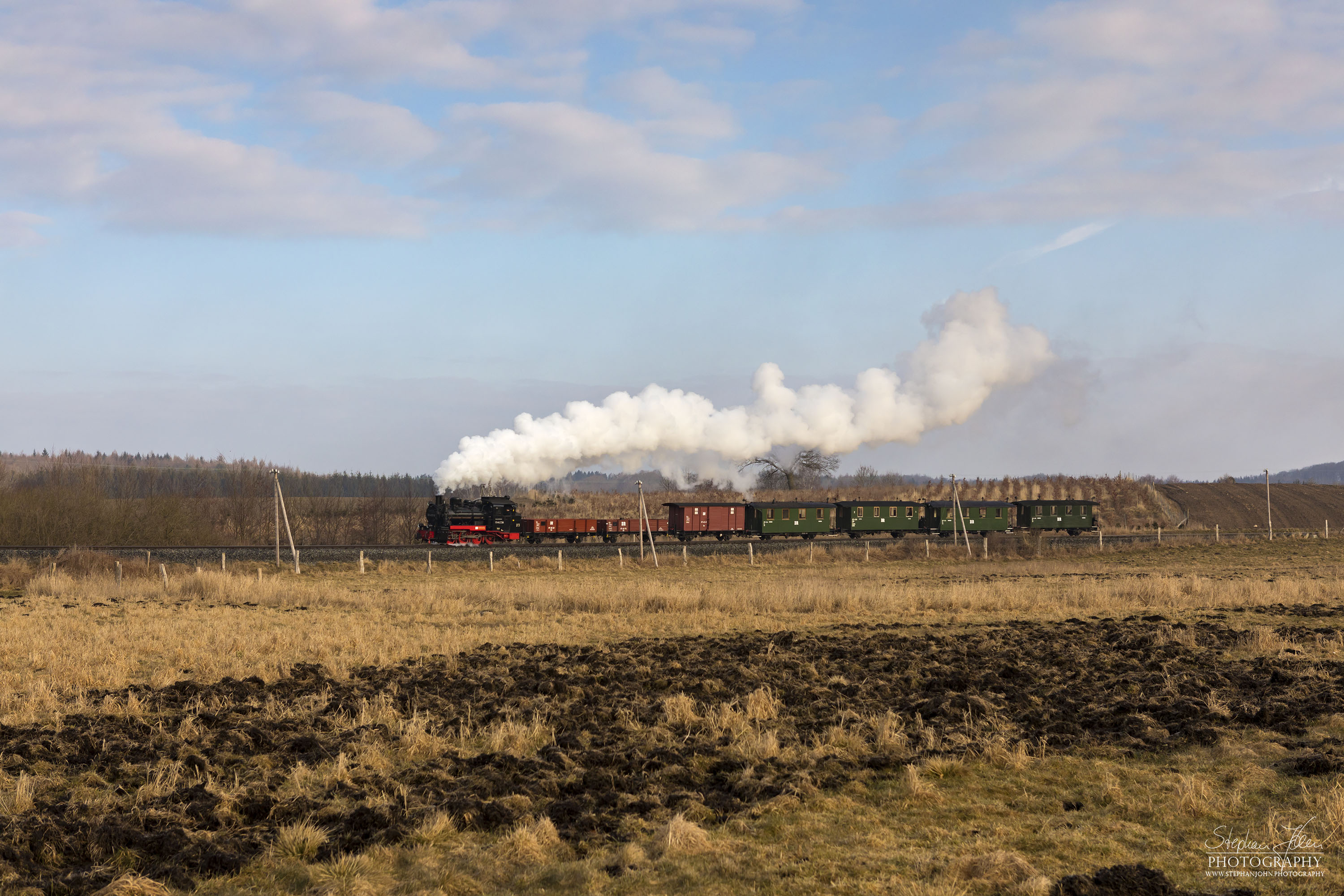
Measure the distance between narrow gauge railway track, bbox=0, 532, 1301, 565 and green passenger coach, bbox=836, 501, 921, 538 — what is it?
351cm

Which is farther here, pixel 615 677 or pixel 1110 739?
pixel 615 677

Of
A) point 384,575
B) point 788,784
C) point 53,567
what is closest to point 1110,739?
point 788,784

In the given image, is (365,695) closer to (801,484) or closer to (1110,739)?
(1110,739)

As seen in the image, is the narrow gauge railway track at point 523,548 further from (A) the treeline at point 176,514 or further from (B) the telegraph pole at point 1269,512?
(A) the treeline at point 176,514

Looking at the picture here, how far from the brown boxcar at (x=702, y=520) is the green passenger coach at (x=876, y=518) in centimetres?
881

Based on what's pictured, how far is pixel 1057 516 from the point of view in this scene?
80938mm

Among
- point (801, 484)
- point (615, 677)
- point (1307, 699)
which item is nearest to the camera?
point (1307, 699)

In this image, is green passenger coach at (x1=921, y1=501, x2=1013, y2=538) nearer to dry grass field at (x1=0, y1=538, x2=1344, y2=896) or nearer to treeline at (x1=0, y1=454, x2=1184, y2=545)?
treeline at (x1=0, y1=454, x2=1184, y2=545)

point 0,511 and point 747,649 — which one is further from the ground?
point 0,511

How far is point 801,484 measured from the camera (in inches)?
4134

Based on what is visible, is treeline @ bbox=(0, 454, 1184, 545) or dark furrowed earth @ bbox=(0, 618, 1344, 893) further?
treeline @ bbox=(0, 454, 1184, 545)

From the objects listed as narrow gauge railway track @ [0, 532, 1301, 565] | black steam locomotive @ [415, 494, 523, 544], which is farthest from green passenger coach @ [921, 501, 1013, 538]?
black steam locomotive @ [415, 494, 523, 544]

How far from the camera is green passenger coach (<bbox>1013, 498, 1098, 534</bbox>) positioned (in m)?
79.9

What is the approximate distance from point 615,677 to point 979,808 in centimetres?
890
